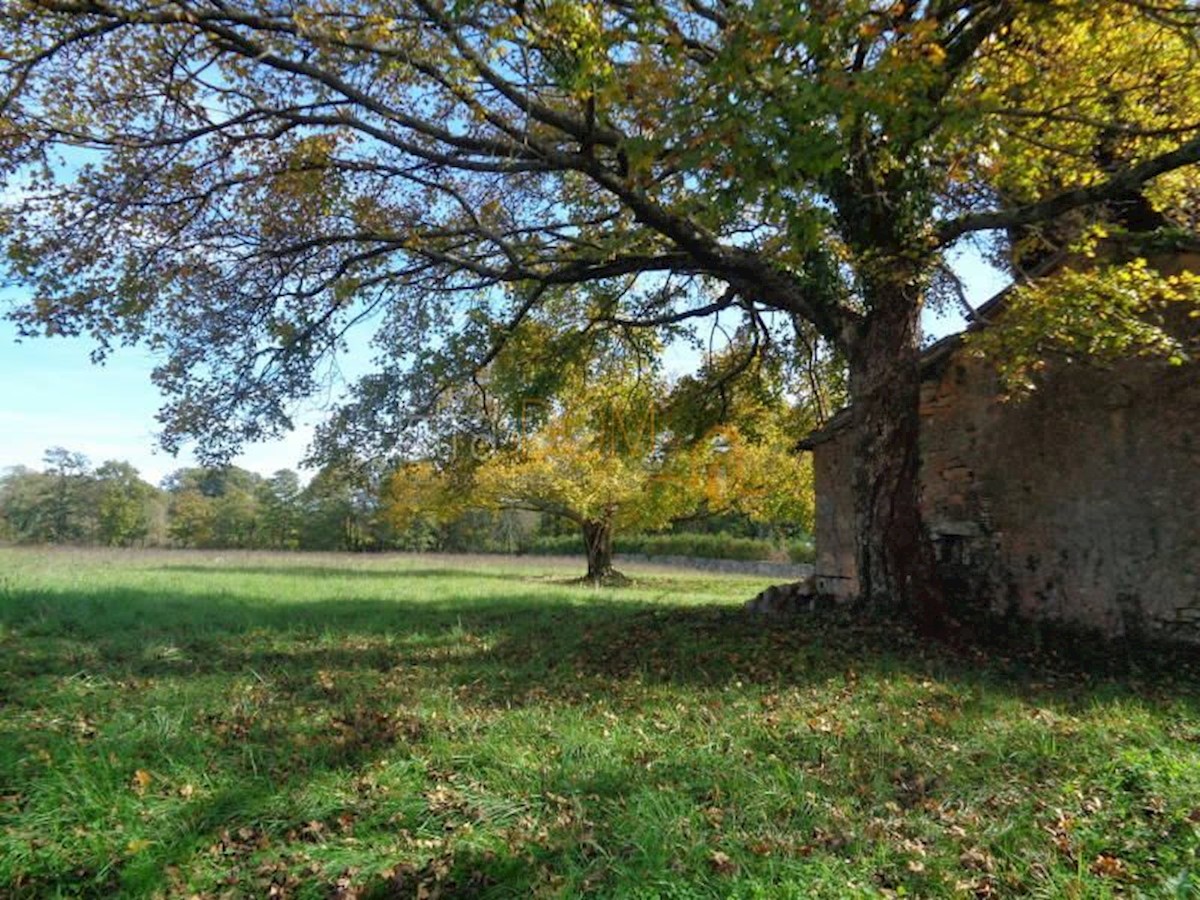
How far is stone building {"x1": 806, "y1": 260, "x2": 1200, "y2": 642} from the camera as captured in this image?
9047mm

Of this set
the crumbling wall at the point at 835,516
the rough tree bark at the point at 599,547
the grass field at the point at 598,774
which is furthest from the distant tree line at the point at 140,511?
the grass field at the point at 598,774

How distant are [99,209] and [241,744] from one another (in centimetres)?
595

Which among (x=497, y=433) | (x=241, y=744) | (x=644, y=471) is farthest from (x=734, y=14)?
(x=644, y=471)

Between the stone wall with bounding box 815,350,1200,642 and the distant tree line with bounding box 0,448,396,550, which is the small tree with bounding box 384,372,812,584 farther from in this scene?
the distant tree line with bounding box 0,448,396,550

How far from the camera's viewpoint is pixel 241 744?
5.40m

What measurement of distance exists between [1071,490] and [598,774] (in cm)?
794

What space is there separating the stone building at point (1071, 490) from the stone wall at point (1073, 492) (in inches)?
0.6

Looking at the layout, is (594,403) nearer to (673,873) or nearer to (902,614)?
(902,614)

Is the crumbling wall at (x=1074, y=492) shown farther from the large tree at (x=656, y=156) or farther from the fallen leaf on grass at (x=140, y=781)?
the fallen leaf on grass at (x=140, y=781)

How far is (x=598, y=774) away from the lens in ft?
16.3

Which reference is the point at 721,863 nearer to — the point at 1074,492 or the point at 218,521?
the point at 1074,492

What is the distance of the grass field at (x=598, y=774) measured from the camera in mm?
3887

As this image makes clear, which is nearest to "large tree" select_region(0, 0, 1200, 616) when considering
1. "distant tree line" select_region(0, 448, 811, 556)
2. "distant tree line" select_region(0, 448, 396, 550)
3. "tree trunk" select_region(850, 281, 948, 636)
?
"tree trunk" select_region(850, 281, 948, 636)

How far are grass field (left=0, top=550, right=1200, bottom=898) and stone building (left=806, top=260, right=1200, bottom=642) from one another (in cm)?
163
